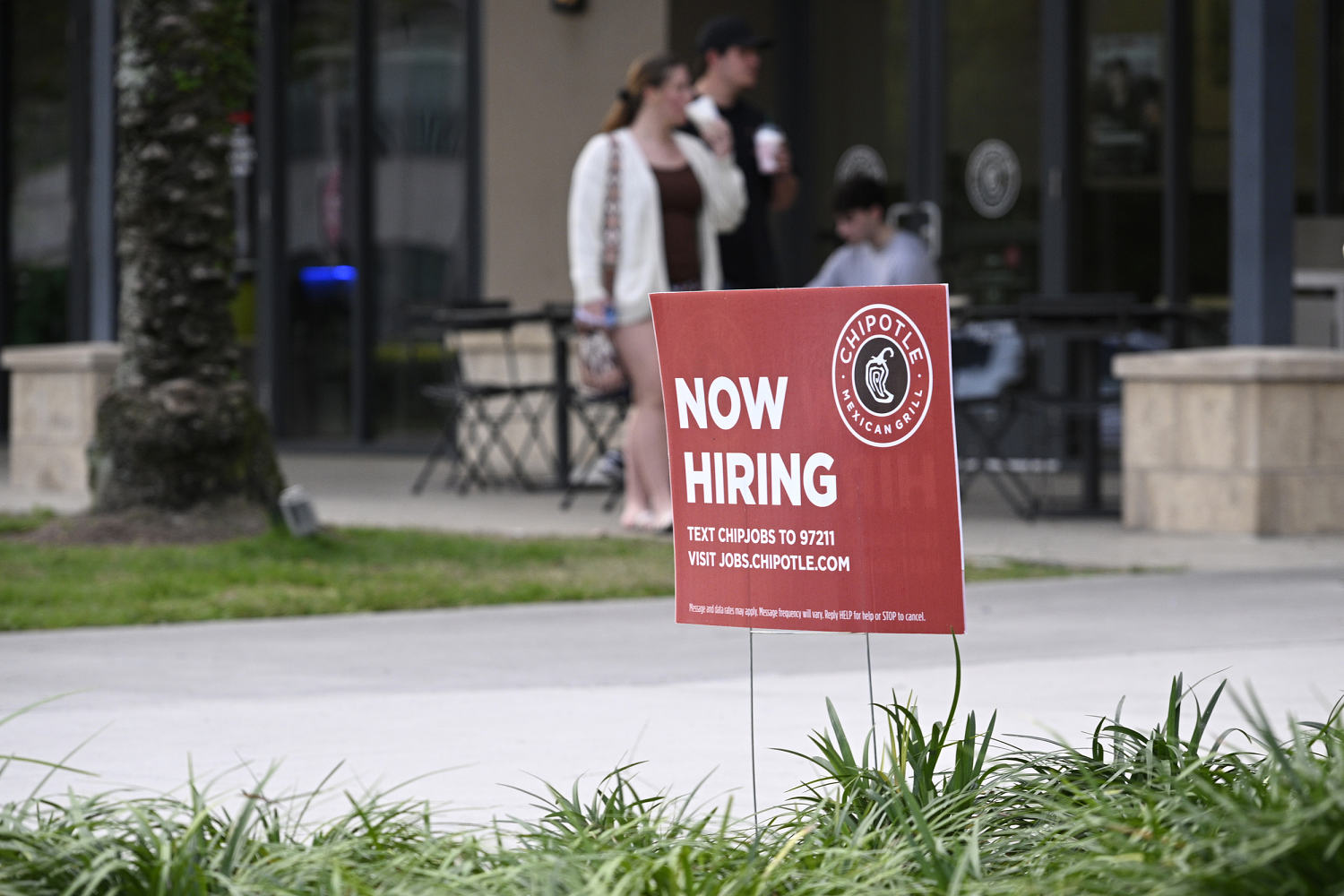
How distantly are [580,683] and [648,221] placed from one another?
3667 mm

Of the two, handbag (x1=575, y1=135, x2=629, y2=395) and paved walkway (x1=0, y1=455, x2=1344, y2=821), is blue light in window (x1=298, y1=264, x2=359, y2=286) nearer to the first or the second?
handbag (x1=575, y1=135, x2=629, y2=395)

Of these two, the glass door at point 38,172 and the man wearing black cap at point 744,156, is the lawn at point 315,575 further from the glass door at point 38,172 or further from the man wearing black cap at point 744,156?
the glass door at point 38,172


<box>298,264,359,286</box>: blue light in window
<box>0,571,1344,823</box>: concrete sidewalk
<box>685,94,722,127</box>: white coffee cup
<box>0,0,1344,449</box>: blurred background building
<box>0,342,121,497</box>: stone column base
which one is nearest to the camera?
<box>0,571,1344,823</box>: concrete sidewalk

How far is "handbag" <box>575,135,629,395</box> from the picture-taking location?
8.35m

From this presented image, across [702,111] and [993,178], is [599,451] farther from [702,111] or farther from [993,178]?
[993,178]

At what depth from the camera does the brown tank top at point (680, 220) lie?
847 cm

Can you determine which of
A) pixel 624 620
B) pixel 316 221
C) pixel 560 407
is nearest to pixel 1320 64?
pixel 560 407

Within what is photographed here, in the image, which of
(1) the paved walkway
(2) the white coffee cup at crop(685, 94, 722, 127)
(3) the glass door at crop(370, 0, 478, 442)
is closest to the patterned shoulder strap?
(2) the white coffee cup at crop(685, 94, 722, 127)

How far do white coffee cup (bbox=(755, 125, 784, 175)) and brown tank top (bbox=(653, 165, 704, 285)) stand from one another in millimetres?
478

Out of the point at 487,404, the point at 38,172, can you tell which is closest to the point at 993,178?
the point at 487,404

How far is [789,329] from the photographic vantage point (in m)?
3.24

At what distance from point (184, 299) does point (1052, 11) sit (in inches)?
251

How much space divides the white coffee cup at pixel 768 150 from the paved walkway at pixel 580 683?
2.69m

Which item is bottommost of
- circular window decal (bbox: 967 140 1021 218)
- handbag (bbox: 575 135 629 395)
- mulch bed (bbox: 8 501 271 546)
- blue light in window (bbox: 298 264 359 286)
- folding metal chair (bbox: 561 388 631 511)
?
mulch bed (bbox: 8 501 271 546)
